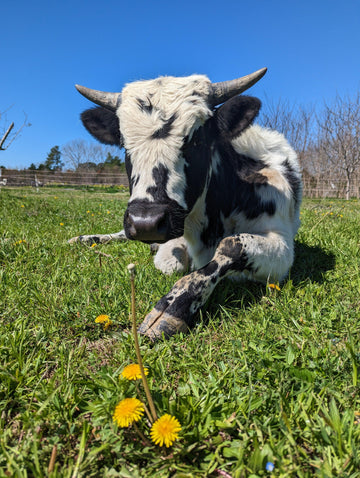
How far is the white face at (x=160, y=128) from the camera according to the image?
257 cm

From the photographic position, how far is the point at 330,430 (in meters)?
1.34

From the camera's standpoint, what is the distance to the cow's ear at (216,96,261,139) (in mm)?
3059

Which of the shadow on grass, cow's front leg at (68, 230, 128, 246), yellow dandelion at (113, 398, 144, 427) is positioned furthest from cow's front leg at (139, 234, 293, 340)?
cow's front leg at (68, 230, 128, 246)

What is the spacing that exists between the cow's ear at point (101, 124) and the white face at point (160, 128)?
1.68ft

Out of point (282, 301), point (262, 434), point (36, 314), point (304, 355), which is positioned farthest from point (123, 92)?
point (262, 434)

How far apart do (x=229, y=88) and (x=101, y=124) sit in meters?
1.33

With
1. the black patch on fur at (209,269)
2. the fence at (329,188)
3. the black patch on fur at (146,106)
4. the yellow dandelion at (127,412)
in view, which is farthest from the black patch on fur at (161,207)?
the fence at (329,188)

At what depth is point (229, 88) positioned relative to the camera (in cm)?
308

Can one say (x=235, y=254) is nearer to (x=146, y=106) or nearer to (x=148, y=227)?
(x=148, y=227)

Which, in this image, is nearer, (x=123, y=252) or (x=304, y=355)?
(x=304, y=355)

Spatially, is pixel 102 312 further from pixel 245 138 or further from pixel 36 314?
pixel 245 138

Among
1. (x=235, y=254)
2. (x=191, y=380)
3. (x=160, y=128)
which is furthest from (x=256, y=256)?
(x=191, y=380)

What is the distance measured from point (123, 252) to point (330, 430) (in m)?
3.44

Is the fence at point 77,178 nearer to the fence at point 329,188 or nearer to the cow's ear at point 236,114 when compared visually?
the fence at point 329,188
